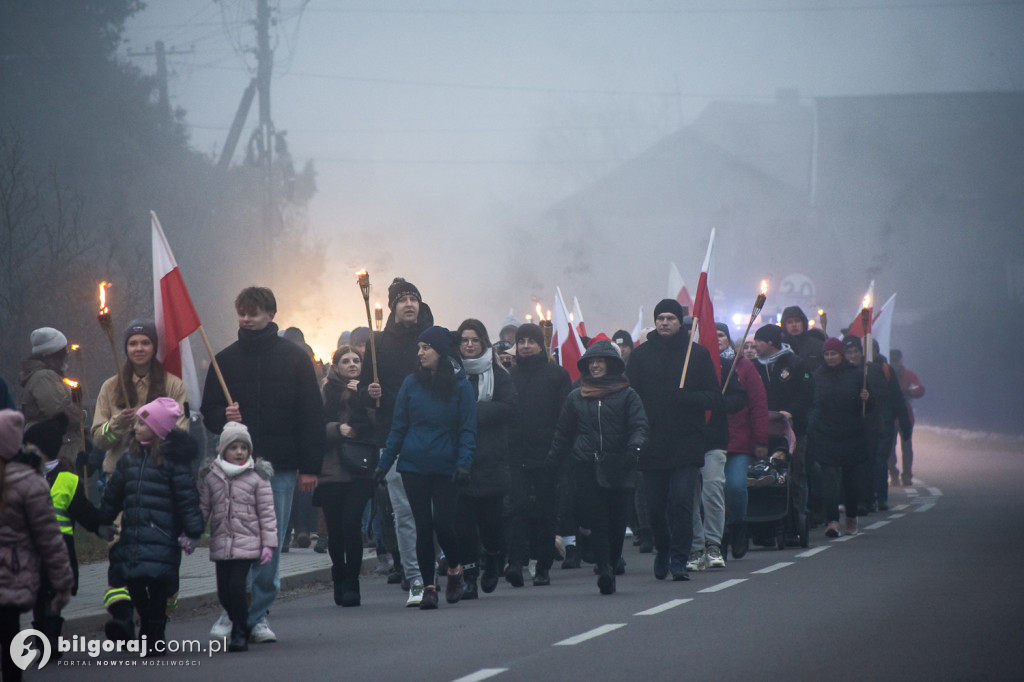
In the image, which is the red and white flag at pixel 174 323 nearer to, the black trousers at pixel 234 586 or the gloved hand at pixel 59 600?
the black trousers at pixel 234 586

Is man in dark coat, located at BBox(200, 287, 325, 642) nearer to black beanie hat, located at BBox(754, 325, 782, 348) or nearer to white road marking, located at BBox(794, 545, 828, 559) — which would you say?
white road marking, located at BBox(794, 545, 828, 559)

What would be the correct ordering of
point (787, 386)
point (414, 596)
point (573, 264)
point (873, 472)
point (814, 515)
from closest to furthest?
point (414, 596) < point (787, 386) < point (814, 515) < point (873, 472) < point (573, 264)

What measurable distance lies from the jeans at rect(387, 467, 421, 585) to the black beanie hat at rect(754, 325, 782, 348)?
18.2 ft

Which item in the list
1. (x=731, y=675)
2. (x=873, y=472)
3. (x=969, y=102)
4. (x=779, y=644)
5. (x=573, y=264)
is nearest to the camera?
(x=731, y=675)

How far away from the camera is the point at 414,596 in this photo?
34.8 ft

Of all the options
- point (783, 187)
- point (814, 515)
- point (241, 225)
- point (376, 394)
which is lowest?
point (814, 515)

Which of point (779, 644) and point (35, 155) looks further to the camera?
point (35, 155)

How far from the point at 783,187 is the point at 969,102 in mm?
9256

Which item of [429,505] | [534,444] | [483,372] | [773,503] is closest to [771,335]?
[773,503]

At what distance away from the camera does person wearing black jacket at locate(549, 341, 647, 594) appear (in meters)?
10.9

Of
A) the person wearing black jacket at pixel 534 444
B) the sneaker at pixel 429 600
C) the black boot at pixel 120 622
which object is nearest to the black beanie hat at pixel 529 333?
the person wearing black jacket at pixel 534 444

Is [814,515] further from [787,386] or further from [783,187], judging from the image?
[783,187]

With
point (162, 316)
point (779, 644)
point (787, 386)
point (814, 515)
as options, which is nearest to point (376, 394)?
point (162, 316)

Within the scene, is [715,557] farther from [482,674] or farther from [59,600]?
[59,600]
